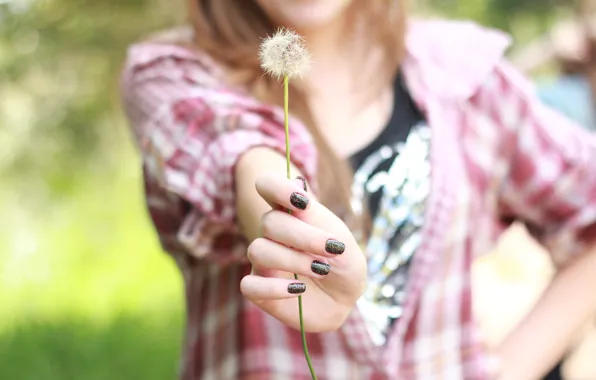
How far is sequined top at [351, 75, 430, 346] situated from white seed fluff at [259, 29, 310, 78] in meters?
0.46

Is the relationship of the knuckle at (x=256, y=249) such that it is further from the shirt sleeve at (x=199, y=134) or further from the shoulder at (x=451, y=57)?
the shoulder at (x=451, y=57)

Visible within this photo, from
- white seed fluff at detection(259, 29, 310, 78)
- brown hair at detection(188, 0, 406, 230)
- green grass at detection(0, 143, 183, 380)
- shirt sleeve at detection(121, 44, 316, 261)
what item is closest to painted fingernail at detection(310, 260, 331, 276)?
white seed fluff at detection(259, 29, 310, 78)

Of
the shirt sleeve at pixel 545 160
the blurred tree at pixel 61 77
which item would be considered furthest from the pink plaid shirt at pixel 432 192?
the blurred tree at pixel 61 77

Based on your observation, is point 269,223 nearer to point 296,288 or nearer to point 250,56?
point 296,288

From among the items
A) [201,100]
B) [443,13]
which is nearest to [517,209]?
[201,100]

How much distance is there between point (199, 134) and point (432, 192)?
308mm

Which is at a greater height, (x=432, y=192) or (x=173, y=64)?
(x=173, y=64)

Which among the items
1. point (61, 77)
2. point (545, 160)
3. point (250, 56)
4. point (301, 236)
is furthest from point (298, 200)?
point (61, 77)

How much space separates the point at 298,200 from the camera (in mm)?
605

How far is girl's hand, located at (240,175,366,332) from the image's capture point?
0.61 meters

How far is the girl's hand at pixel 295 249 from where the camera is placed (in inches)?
23.8

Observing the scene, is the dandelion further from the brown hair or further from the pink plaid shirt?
the brown hair

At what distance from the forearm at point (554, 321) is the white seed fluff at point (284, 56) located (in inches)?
26.4

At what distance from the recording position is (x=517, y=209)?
1.19 m
